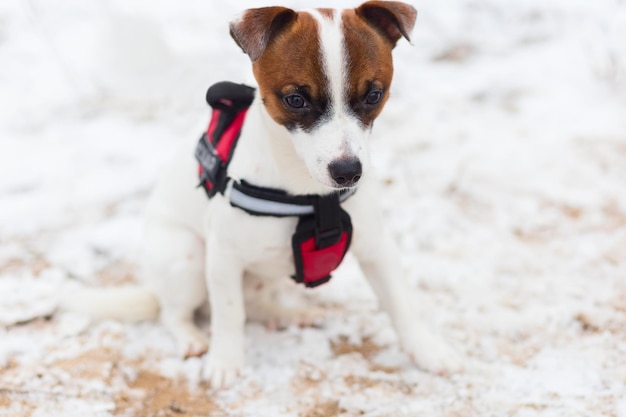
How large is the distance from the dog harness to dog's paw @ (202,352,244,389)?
0.48m

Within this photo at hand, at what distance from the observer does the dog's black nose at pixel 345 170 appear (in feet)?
6.51

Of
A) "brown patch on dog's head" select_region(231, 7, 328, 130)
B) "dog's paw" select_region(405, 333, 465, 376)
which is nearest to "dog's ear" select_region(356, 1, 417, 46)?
"brown patch on dog's head" select_region(231, 7, 328, 130)

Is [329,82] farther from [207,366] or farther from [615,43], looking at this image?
[615,43]

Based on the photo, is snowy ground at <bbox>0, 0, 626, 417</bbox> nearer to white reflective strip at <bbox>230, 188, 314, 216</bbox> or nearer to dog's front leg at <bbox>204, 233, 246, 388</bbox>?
dog's front leg at <bbox>204, 233, 246, 388</bbox>

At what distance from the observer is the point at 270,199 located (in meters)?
2.30

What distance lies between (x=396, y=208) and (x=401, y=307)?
3.90ft

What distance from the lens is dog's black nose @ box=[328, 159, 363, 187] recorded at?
6.51 ft

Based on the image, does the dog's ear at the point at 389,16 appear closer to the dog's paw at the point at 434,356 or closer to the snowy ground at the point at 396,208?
the snowy ground at the point at 396,208

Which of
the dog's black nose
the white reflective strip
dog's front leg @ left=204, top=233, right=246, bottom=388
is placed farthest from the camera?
dog's front leg @ left=204, top=233, right=246, bottom=388

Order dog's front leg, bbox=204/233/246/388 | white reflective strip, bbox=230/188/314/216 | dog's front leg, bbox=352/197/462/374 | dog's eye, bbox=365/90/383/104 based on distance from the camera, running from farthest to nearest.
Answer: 1. dog's front leg, bbox=352/197/462/374
2. dog's front leg, bbox=204/233/246/388
3. white reflective strip, bbox=230/188/314/216
4. dog's eye, bbox=365/90/383/104

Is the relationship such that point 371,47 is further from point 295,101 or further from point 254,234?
point 254,234

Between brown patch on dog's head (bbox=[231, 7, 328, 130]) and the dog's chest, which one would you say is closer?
brown patch on dog's head (bbox=[231, 7, 328, 130])

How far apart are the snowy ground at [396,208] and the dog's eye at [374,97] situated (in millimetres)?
1141

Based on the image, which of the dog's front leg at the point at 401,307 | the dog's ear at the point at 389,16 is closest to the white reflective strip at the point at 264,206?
the dog's front leg at the point at 401,307
